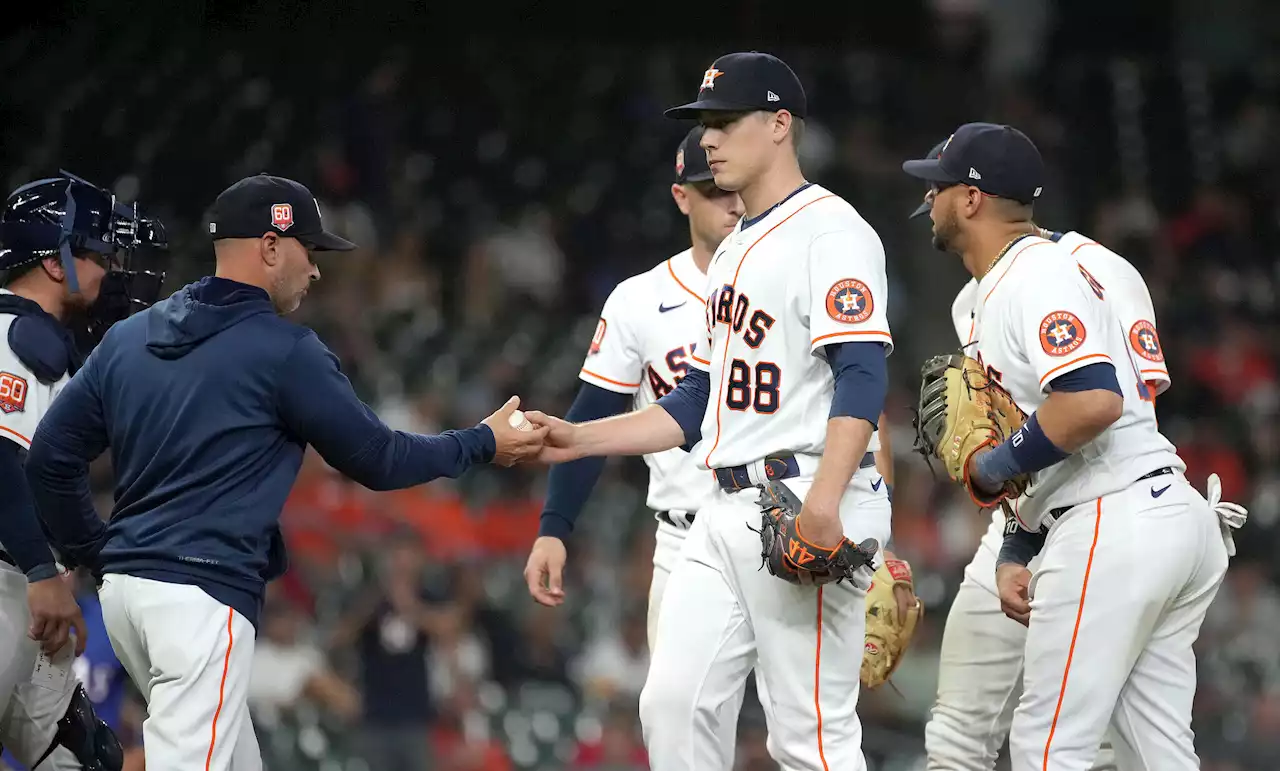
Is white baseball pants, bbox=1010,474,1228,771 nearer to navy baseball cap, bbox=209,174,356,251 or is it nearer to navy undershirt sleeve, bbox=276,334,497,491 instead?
navy undershirt sleeve, bbox=276,334,497,491

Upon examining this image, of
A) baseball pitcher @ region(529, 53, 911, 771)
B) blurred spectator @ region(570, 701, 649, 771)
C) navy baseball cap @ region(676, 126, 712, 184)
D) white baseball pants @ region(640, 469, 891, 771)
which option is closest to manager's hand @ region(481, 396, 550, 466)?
baseball pitcher @ region(529, 53, 911, 771)

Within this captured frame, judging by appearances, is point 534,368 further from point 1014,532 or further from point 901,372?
point 1014,532

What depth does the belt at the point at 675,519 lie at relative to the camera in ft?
15.7

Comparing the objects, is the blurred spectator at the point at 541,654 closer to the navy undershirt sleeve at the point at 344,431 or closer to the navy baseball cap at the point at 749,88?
the navy undershirt sleeve at the point at 344,431

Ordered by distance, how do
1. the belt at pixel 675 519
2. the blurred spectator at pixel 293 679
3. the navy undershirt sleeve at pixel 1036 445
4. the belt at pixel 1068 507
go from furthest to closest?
1. the blurred spectator at pixel 293 679
2. the belt at pixel 675 519
3. the belt at pixel 1068 507
4. the navy undershirt sleeve at pixel 1036 445

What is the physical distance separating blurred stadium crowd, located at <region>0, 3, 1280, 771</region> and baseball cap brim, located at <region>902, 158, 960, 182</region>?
3450 millimetres

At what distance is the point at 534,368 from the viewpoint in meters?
9.30

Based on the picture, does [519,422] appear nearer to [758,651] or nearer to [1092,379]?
[758,651]

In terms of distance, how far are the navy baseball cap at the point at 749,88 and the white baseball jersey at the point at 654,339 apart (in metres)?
1.17

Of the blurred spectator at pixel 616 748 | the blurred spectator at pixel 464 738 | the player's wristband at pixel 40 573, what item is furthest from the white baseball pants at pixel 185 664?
the blurred spectator at pixel 616 748

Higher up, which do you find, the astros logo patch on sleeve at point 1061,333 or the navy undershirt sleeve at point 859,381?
the astros logo patch on sleeve at point 1061,333

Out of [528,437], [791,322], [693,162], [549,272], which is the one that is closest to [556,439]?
[528,437]

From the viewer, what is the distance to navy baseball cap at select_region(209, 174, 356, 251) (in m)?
3.75

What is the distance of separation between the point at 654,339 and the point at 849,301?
59.0 inches
